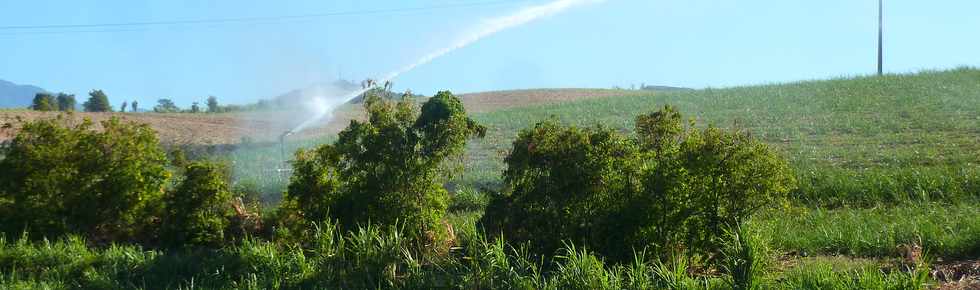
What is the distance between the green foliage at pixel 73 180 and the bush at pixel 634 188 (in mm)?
4142

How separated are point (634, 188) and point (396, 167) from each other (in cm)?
234

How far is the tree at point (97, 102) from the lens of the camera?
1510 inches

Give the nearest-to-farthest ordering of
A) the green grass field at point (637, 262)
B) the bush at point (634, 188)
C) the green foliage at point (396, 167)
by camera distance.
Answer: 1. the green grass field at point (637, 262)
2. the bush at point (634, 188)
3. the green foliage at point (396, 167)

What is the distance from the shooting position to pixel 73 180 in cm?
1038

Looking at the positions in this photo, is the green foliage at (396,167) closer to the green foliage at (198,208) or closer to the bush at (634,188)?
the bush at (634,188)

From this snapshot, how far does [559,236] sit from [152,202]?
15.2ft

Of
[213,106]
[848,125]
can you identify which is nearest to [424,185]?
[848,125]

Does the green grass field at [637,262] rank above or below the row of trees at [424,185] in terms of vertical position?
below

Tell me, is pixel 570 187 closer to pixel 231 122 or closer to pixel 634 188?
pixel 634 188

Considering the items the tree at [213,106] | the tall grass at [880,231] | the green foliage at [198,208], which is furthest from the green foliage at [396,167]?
the tree at [213,106]

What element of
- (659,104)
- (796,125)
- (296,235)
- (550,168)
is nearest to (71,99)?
(659,104)

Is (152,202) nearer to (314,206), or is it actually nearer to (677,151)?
(314,206)

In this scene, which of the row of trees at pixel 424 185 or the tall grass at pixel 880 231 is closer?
the row of trees at pixel 424 185

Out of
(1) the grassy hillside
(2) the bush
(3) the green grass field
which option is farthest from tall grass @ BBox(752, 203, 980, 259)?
(1) the grassy hillside
